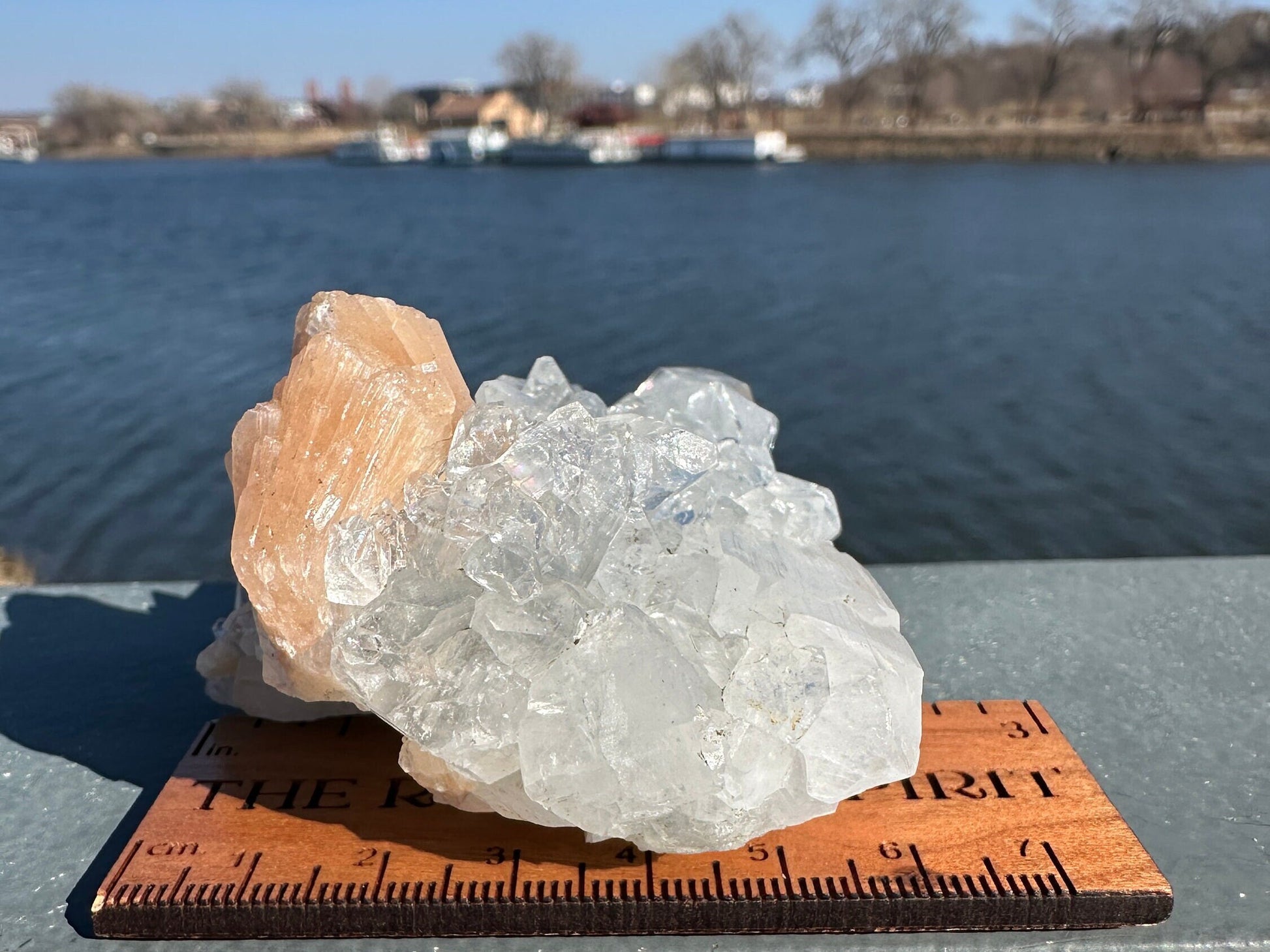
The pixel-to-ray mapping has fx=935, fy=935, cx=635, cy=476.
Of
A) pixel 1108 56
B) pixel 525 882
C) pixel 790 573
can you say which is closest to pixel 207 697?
pixel 525 882

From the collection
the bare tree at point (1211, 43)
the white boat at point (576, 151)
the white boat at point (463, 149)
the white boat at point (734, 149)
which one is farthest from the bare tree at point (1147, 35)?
the white boat at point (463, 149)

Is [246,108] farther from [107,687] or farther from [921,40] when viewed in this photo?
[107,687]

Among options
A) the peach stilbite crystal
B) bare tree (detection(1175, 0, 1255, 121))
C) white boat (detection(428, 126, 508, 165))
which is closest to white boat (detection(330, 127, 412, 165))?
white boat (detection(428, 126, 508, 165))

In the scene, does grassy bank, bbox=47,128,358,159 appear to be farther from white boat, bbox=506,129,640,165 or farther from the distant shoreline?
the distant shoreline

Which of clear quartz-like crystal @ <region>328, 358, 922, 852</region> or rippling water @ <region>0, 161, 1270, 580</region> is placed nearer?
clear quartz-like crystal @ <region>328, 358, 922, 852</region>

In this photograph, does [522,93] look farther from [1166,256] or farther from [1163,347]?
[1163,347]
